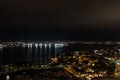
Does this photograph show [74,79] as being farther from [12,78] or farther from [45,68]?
[45,68]

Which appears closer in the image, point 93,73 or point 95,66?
point 93,73

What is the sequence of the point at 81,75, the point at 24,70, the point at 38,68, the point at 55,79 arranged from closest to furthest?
the point at 55,79 → the point at 81,75 → the point at 24,70 → the point at 38,68

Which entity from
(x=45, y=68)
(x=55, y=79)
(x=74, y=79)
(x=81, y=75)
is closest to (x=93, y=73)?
(x=81, y=75)

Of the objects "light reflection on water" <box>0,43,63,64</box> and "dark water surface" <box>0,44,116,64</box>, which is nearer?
"dark water surface" <box>0,44,116,64</box>

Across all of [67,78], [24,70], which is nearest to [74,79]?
[67,78]

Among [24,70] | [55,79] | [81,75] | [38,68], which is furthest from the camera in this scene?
[38,68]

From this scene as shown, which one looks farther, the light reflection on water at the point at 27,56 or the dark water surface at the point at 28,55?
the light reflection on water at the point at 27,56

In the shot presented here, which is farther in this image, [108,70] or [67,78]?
[108,70]

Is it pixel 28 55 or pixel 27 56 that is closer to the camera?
pixel 27 56

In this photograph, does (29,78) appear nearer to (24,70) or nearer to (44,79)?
(44,79)
